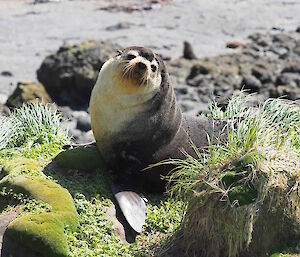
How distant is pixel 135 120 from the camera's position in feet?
23.7

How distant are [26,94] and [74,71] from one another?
157 cm

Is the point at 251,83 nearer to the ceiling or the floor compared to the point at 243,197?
nearer to the floor

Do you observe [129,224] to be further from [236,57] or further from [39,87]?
[236,57]

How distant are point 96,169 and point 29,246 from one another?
5.76 ft

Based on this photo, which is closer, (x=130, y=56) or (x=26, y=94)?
(x=130, y=56)

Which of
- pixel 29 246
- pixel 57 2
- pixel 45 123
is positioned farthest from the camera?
pixel 57 2

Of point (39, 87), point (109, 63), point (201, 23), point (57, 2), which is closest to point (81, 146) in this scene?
point (109, 63)

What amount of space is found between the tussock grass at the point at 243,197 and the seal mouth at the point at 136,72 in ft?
3.74

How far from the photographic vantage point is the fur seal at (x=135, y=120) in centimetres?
713

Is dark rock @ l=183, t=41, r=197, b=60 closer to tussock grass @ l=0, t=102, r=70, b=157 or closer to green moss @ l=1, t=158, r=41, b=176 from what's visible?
tussock grass @ l=0, t=102, r=70, b=157

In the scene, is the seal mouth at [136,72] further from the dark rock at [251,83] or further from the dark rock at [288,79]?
the dark rock at [288,79]

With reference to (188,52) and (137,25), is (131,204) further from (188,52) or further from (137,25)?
(137,25)

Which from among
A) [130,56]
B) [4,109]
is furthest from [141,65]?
[4,109]

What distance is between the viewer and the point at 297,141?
726 cm
